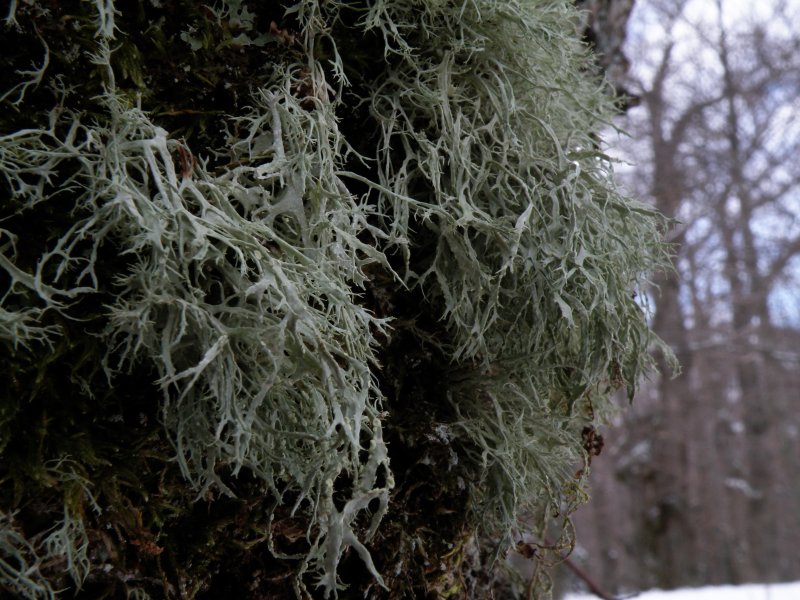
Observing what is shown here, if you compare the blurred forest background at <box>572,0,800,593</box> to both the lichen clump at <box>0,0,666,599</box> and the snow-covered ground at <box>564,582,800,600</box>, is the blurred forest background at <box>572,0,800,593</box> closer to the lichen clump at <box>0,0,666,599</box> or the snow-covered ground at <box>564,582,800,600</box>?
the snow-covered ground at <box>564,582,800,600</box>

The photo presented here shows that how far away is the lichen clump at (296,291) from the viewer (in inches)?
22.2

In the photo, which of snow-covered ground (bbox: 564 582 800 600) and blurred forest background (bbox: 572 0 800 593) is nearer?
snow-covered ground (bbox: 564 582 800 600)

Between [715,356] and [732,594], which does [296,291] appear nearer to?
[732,594]

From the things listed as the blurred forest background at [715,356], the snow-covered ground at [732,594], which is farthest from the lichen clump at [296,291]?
the blurred forest background at [715,356]

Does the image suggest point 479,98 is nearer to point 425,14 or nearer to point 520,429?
point 425,14

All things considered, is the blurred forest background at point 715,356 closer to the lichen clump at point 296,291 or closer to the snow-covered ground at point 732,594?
the snow-covered ground at point 732,594

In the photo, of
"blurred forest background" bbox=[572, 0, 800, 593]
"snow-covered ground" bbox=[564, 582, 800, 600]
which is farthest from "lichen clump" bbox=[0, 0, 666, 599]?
"blurred forest background" bbox=[572, 0, 800, 593]

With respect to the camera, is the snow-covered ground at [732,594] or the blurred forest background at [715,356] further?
the blurred forest background at [715,356]

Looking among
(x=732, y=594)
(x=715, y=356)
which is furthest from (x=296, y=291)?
(x=715, y=356)

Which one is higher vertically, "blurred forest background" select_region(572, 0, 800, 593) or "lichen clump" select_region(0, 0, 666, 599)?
"blurred forest background" select_region(572, 0, 800, 593)

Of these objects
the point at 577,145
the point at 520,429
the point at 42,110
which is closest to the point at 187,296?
the point at 42,110

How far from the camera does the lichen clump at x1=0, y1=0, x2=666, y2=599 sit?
563mm

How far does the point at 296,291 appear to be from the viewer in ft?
1.90

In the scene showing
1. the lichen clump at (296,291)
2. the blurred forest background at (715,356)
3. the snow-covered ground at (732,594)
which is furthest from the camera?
the blurred forest background at (715,356)
